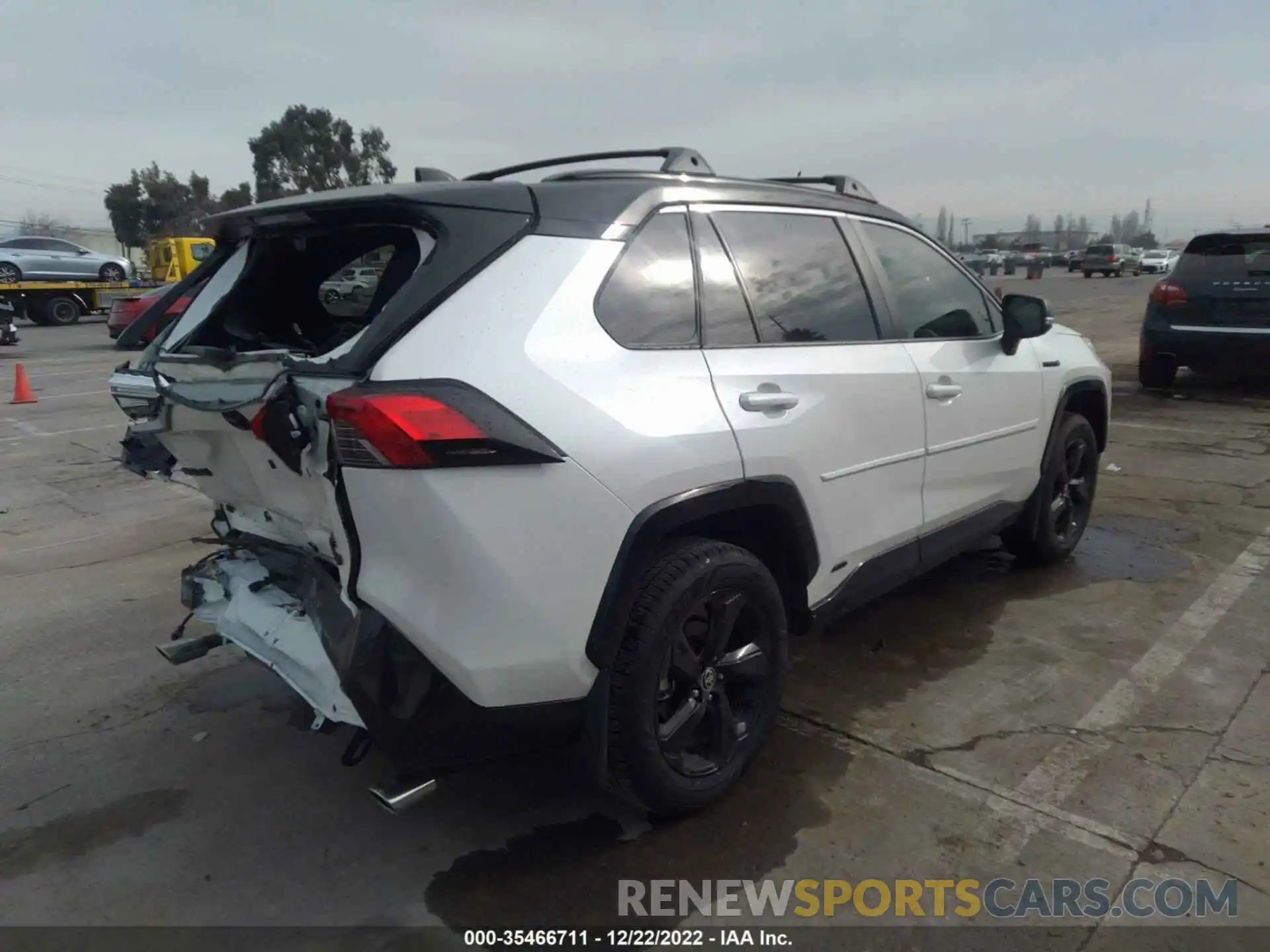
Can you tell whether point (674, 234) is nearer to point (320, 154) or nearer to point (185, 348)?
point (185, 348)

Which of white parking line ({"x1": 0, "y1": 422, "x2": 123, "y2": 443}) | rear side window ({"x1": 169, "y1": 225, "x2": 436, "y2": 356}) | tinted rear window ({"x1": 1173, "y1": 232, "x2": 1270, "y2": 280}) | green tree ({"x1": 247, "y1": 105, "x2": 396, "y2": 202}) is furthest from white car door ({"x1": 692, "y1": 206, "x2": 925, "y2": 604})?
green tree ({"x1": 247, "y1": 105, "x2": 396, "y2": 202})

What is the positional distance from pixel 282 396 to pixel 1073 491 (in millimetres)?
4249

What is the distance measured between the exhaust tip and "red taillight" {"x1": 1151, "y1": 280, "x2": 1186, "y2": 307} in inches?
395

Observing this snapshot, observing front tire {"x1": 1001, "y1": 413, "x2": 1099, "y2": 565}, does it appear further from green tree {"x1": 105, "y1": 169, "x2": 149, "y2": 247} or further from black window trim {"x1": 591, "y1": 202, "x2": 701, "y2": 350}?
green tree {"x1": 105, "y1": 169, "x2": 149, "y2": 247}

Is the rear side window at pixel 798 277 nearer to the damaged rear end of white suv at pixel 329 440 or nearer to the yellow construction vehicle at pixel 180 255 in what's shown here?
the damaged rear end of white suv at pixel 329 440

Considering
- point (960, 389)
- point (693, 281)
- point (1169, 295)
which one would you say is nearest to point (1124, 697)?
point (960, 389)

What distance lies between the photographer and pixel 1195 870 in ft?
8.56

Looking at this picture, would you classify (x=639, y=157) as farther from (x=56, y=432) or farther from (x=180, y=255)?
(x=180, y=255)

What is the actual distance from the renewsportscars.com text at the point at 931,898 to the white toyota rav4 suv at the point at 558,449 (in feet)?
0.92

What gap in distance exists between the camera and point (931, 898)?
2.55 m

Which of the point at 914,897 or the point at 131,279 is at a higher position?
the point at 131,279

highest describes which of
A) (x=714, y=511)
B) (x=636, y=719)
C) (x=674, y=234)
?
(x=674, y=234)

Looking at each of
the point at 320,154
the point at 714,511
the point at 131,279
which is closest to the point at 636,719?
the point at 714,511

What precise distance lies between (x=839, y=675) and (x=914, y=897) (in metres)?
1.34
